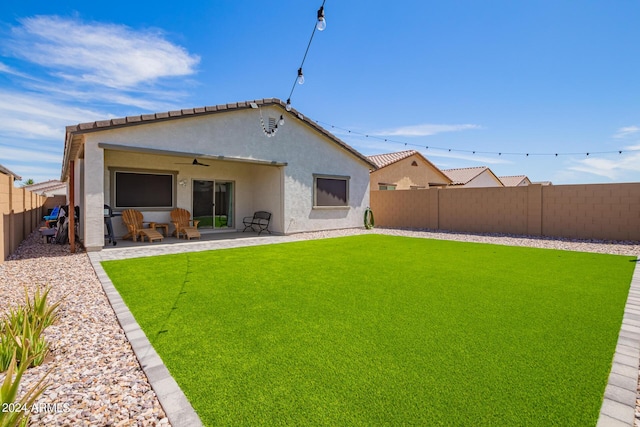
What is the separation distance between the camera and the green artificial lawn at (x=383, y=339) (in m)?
2.10

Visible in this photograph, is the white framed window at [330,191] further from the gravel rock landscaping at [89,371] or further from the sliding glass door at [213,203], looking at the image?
the gravel rock landscaping at [89,371]

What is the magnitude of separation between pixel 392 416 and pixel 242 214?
40.1 ft

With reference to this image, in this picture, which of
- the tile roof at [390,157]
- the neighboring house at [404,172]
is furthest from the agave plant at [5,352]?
the tile roof at [390,157]

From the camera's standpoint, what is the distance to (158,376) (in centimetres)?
247

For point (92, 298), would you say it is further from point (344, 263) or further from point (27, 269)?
point (344, 263)

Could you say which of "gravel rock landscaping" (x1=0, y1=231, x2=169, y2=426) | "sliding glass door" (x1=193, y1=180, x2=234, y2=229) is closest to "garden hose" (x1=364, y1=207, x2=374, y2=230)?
"sliding glass door" (x1=193, y1=180, x2=234, y2=229)

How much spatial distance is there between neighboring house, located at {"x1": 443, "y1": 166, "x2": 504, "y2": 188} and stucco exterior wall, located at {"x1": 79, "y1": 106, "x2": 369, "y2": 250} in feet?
55.1

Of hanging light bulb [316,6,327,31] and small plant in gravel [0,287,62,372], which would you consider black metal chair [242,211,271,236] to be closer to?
hanging light bulb [316,6,327,31]

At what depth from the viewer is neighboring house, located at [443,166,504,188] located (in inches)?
1108

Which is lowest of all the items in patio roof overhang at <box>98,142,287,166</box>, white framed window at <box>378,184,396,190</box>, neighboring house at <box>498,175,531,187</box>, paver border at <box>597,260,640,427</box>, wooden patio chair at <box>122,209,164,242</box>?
paver border at <box>597,260,640,427</box>

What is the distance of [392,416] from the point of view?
6.53 ft

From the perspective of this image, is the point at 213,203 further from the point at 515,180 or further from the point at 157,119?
the point at 515,180

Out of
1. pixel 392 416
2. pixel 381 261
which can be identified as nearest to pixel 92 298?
pixel 392 416

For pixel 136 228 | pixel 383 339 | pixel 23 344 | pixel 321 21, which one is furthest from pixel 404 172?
pixel 23 344
